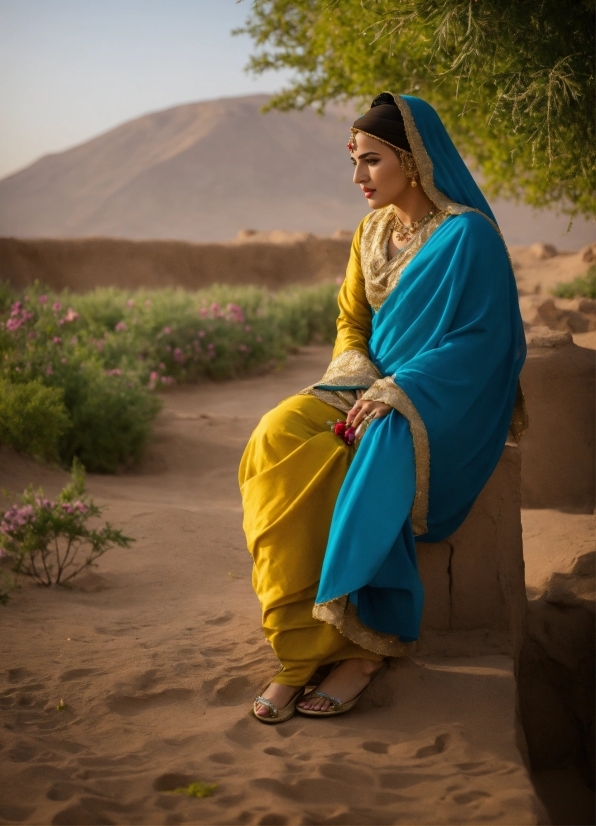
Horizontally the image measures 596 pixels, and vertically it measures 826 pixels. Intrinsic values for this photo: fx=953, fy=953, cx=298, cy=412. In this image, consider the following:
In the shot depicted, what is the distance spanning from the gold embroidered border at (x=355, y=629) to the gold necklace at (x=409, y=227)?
→ 5.08ft

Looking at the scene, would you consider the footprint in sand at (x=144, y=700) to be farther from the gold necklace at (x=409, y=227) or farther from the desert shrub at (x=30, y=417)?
the desert shrub at (x=30, y=417)

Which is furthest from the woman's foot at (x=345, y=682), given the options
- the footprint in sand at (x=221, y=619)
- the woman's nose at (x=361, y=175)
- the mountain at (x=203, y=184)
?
the mountain at (x=203, y=184)

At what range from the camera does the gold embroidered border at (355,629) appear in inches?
127

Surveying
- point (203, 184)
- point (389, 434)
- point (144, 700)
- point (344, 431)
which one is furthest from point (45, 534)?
point (203, 184)

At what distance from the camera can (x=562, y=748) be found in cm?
410

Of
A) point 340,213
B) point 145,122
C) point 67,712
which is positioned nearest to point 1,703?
point 67,712

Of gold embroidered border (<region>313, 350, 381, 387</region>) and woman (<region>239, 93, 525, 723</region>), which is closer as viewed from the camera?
woman (<region>239, 93, 525, 723</region>)

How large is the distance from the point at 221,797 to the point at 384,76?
773 centimetres

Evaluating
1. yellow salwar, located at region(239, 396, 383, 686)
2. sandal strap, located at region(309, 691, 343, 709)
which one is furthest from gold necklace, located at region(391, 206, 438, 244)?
sandal strap, located at region(309, 691, 343, 709)

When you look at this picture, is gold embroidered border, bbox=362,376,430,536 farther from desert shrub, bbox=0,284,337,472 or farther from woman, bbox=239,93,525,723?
desert shrub, bbox=0,284,337,472

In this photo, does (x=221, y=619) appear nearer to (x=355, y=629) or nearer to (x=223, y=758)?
(x=355, y=629)

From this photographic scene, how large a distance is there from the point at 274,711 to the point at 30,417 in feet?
13.3

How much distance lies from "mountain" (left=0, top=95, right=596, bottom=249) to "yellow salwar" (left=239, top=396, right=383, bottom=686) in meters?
53.3

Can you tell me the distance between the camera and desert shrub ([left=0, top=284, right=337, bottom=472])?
760 cm
